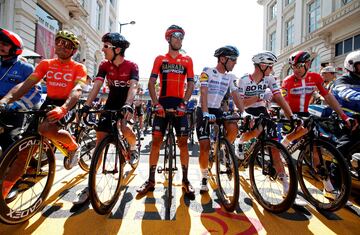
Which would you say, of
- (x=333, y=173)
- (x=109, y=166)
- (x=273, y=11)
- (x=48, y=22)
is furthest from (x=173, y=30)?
(x=273, y=11)

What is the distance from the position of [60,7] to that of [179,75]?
19708 mm

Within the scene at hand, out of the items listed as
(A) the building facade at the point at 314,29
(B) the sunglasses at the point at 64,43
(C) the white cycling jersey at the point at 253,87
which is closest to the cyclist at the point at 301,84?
(C) the white cycling jersey at the point at 253,87

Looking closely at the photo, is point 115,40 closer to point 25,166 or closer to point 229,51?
point 229,51

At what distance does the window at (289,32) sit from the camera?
1197 inches

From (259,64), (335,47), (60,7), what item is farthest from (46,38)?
(335,47)

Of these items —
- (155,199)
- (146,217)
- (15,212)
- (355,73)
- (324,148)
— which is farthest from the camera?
(355,73)

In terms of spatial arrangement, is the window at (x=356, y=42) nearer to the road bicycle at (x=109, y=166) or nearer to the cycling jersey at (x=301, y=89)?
the cycling jersey at (x=301, y=89)

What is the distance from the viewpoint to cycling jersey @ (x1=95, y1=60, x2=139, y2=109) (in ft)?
12.1

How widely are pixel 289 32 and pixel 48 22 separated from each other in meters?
28.7

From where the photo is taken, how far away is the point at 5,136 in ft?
10.5

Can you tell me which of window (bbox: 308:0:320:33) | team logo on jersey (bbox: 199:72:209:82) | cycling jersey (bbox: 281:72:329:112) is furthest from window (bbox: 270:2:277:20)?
→ team logo on jersey (bbox: 199:72:209:82)

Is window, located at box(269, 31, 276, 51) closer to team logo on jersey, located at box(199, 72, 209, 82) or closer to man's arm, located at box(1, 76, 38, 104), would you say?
team logo on jersey, located at box(199, 72, 209, 82)

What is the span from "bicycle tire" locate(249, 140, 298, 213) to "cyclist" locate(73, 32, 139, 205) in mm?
1952

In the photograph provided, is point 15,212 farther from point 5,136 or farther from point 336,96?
point 336,96
